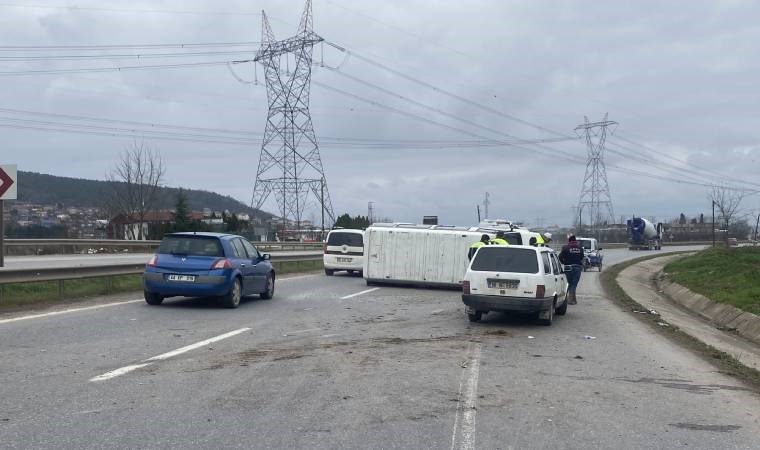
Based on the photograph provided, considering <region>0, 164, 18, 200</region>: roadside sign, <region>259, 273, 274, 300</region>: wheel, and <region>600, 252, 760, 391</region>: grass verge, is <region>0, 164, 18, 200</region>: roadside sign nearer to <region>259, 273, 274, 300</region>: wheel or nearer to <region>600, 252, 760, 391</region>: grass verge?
<region>259, 273, 274, 300</region>: wheel

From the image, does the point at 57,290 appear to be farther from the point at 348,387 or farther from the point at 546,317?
the point at 348,387

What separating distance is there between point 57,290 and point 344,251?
42.7 ft

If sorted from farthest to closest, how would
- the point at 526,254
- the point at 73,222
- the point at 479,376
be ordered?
the point at 73,222
the point at 526,254
the point at 479,376

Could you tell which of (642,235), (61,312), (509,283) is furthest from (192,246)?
(642,235)

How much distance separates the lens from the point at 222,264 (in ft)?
49.2

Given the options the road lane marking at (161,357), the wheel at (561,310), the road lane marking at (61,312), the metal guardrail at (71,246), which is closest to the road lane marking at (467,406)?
the road lane marking at (161,357)

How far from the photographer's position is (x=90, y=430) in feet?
19.2

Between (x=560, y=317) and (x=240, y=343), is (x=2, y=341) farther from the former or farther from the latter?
(x=560, y=317)

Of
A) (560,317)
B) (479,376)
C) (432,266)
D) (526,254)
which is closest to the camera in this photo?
(479,376)

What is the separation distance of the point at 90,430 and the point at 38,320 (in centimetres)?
752

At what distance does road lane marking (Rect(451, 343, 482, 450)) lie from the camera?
19.2 feet

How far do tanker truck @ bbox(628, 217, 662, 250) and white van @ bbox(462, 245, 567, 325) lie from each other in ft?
229

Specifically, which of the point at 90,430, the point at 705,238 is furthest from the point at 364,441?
the point at 705,238

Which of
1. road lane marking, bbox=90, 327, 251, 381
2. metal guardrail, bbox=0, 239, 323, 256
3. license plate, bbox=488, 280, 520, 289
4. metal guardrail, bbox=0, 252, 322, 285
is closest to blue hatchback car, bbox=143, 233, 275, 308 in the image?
metal guardrail, bbox=0, 252, 322, 285
